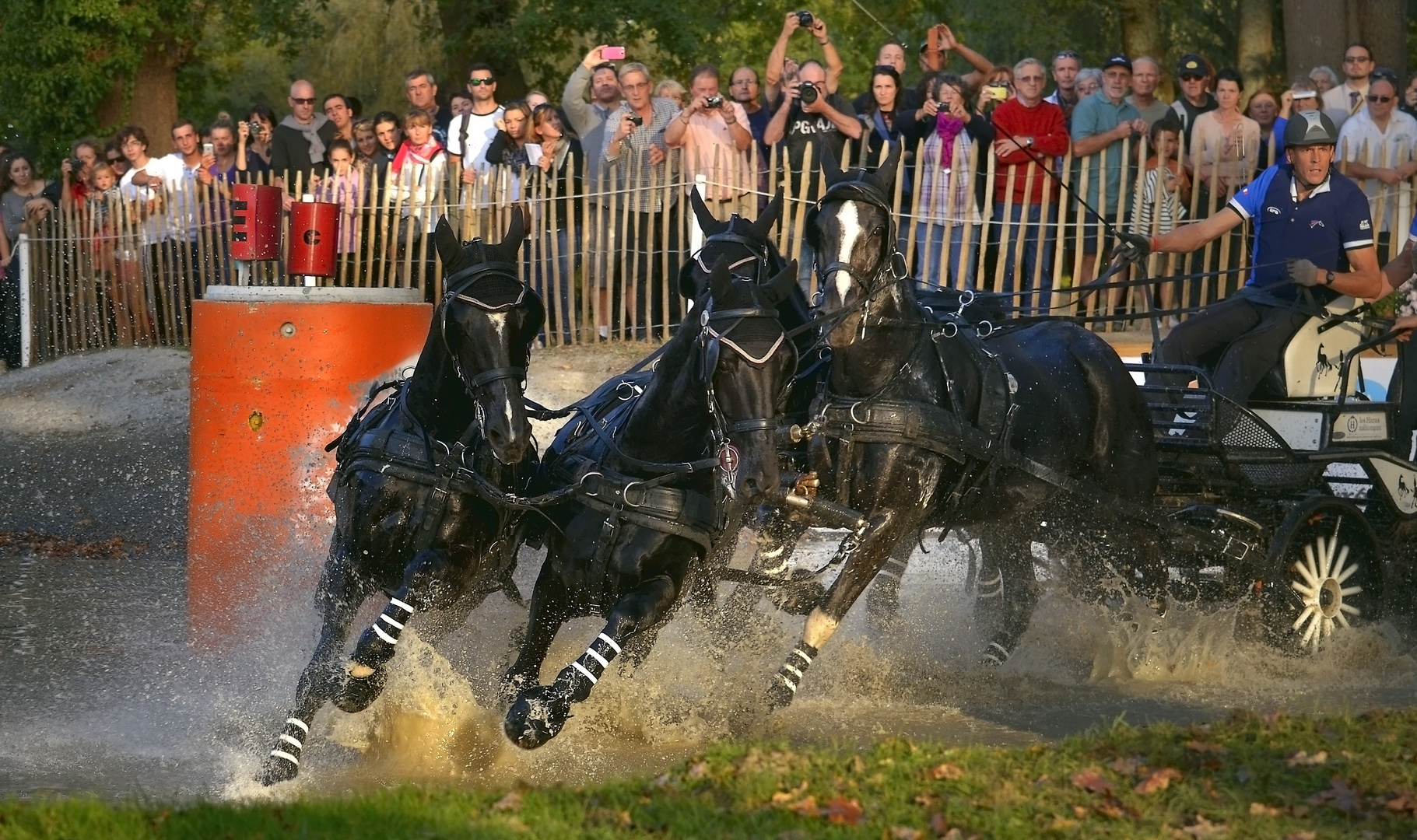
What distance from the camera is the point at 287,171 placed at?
47.3ft

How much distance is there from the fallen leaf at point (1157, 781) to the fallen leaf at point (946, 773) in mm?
523

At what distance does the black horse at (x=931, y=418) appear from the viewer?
20.8ft

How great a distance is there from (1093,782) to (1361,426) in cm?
359

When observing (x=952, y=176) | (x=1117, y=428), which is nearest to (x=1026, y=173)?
(x=952, y=176)

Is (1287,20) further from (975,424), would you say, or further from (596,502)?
(596,502)

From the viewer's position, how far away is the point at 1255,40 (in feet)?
59.4

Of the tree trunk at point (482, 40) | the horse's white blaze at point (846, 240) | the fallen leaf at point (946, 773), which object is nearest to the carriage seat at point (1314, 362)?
the horse's white blaze at point (846, 240)

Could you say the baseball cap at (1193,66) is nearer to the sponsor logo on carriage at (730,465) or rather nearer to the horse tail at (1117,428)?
the horse tail at (1117,428)

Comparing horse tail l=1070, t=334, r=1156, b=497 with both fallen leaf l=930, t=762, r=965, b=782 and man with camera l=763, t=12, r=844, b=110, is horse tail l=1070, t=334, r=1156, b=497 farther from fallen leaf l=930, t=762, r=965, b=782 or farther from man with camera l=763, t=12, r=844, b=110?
man with camera l=763, t=12, r=844, b=110

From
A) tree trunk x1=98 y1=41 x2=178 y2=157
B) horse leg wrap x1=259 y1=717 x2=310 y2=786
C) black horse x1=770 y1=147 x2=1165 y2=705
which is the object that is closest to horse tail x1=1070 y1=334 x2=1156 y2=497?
black horse x1=770 y1=147 x2=1165 y2=705

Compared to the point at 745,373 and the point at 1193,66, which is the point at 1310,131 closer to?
the point at 745,373

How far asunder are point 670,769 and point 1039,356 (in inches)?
109

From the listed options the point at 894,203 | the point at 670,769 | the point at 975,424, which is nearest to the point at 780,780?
the point at 670,769

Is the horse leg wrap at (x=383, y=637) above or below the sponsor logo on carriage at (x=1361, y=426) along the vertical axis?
below
